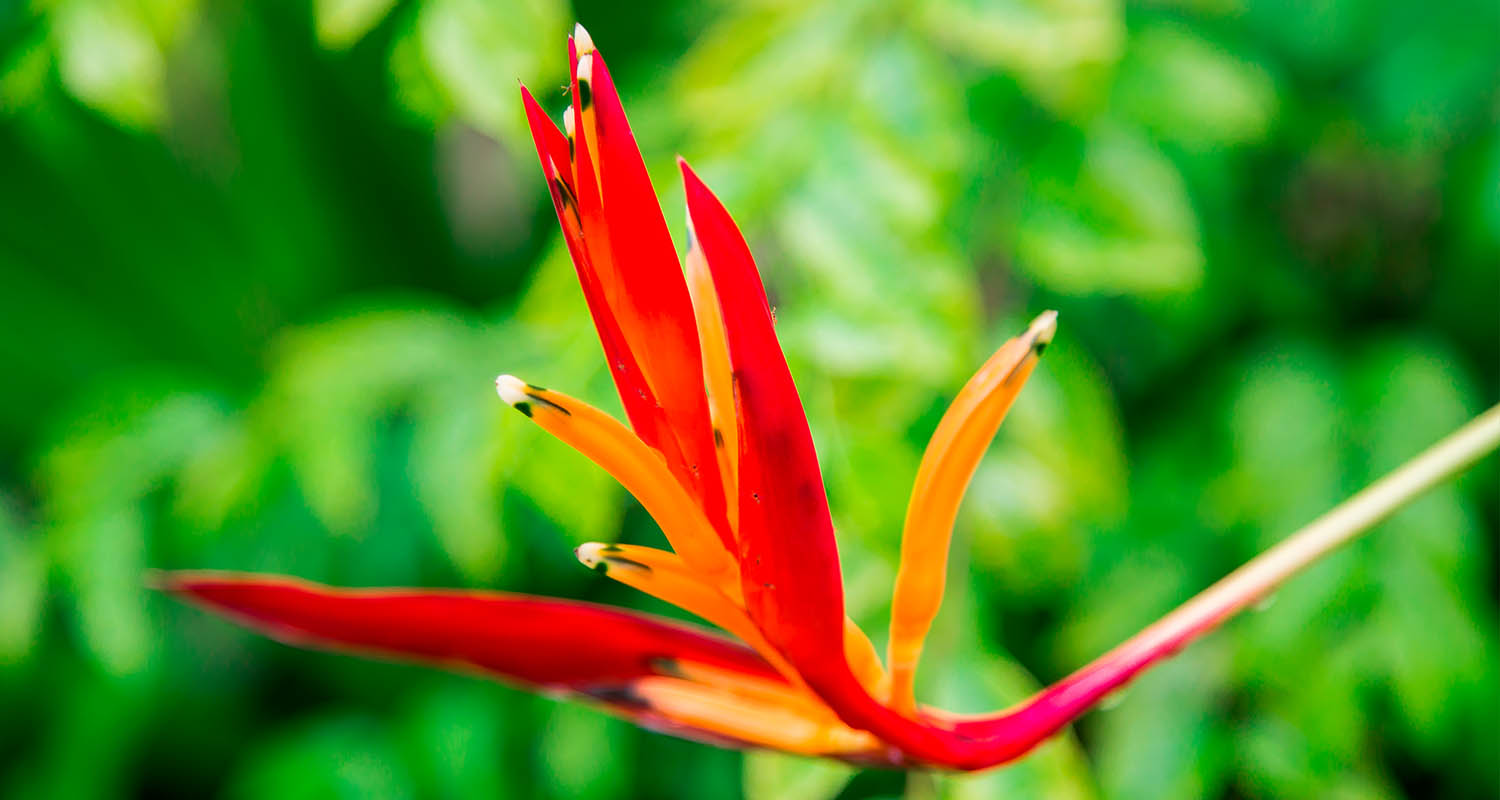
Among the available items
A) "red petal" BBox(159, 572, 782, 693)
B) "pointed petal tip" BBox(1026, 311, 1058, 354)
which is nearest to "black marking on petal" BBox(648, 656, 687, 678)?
"red petal" BBox(159, 572, 782, 693)

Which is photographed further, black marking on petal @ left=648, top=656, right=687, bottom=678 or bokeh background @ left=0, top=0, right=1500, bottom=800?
bokeh background @ left=0, top=0, right=1500, bottom=800

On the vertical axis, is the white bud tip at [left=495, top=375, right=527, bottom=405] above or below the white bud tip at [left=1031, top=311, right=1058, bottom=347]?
above

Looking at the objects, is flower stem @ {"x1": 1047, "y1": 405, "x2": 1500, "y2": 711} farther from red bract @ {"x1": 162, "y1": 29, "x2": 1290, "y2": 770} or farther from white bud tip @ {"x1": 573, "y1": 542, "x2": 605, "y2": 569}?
white bud tip @ {"x1": 573, "y1": 542, "x2": 605, "y2": 569}

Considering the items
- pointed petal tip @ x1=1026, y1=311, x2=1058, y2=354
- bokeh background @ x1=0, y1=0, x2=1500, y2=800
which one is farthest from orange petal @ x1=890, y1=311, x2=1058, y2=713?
bokeh background @ x1=0, y1=0, x2=1500, y2=800

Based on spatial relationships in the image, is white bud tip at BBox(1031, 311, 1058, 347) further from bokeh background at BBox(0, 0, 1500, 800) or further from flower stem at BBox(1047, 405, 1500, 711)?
bokeh background at BBox(0, 0, 1500, 800)

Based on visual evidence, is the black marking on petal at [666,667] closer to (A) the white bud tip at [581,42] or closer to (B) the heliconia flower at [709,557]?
(B) the heliconia flower at [709,557]

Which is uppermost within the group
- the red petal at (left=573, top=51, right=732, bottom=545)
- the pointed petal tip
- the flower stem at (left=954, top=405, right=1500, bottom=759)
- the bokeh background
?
the red petal at (left=573, top=51, right=732, bottom=545)
